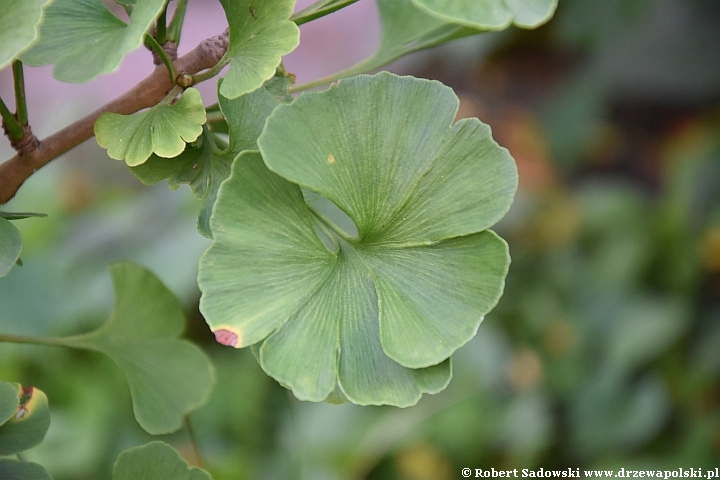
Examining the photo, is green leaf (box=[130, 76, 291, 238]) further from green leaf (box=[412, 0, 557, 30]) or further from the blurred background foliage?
the blurred background foliage

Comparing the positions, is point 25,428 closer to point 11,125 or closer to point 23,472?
point 23,472

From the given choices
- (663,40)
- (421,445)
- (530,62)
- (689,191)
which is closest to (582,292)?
(689,191)

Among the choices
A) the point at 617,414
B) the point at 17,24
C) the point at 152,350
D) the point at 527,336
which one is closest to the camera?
the point at 17,24

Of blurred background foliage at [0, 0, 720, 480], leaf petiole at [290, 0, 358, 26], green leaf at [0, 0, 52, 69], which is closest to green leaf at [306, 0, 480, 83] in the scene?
leaf petiole at [290, 0, 358, 26]

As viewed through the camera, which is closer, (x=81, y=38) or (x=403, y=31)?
(x=81, y=38)

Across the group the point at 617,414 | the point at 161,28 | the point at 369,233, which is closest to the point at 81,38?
the point at 161,28

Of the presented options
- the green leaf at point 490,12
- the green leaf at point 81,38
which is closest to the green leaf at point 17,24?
the green leaf at point 81,38
